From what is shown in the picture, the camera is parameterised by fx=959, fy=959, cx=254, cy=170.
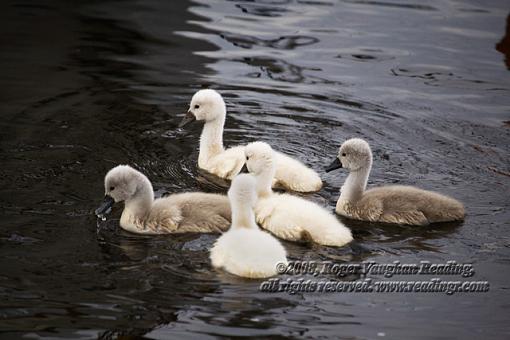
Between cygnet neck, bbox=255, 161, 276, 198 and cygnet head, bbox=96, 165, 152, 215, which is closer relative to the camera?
cygnet head, bbox=96, 165, 152, 215

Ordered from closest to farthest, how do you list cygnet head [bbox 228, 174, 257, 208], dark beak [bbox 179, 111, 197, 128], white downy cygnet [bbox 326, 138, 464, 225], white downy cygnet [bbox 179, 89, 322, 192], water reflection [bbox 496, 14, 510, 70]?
cygnet head [bbox 228, 174, 257, 208], white downy cygnet [bbox 326, 138, 464, 225], white downy cygnet [bbox 179, 89, 322, 192], dark beak [bbox 179, 111, 197, 128], water reflection [bbox 496, 14, 510, 70]

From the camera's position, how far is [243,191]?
656cm

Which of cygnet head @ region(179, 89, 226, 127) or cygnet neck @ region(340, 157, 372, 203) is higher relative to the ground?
cygnet head @ region(179, 89, 226, 127)

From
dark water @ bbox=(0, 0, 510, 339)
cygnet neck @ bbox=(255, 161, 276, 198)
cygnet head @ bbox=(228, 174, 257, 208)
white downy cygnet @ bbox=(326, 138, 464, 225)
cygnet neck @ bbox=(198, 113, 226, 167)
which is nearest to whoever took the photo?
dark water @ bbox=(0, 0, 510, 339)

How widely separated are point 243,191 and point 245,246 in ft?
1.26

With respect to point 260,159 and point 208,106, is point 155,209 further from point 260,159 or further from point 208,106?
point 208,106

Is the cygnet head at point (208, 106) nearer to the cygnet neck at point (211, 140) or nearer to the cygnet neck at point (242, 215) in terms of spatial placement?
the cygnet neck at point (211, 140)

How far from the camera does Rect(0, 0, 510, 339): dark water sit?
6043mm

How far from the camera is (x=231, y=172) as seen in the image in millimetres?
8586

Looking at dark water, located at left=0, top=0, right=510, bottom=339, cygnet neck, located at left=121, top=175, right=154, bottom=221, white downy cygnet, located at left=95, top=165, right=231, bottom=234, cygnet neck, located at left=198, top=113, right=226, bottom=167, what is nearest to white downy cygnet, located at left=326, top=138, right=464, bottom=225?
dark water, located at left=0, top=0, right=510, bottom=339

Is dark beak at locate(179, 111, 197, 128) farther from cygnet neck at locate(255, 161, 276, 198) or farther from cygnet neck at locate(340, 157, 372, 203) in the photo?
cygnet neck at locate(340, 157, 372, 203)

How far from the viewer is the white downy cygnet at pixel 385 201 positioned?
299 inches

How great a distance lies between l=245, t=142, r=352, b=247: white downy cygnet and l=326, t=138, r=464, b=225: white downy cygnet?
1.52 ft

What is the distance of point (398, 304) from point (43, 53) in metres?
7.29
